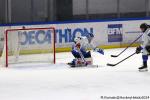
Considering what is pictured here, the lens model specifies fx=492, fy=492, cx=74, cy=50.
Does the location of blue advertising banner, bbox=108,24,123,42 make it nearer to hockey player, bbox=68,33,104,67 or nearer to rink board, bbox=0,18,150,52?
rink board, bbox=0,18,150,52

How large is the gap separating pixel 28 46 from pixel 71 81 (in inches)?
104

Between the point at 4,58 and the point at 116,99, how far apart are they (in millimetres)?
3861

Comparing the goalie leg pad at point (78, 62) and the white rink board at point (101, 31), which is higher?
the white rink board at point (101, 31)

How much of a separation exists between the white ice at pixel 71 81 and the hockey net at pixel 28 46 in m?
0.23

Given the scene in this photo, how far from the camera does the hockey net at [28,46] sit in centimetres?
1005

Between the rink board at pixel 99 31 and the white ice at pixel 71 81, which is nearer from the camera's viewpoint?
the white ice at pixel 71 81

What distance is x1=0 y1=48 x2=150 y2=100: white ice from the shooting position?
7.07m

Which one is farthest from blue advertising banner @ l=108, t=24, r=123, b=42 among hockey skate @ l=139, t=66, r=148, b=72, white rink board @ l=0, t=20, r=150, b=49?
hockey skate @ l=139, t=66, r=148, b=72

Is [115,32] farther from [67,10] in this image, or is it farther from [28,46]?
[28,46]

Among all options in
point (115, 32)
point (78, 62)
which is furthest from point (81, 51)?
point (115, 32)

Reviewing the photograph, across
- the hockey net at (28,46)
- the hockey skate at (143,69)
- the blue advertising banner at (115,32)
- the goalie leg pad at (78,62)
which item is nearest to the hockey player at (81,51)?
the goalie leg pad at (78,62)

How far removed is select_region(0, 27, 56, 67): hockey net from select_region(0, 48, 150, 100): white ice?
226mm

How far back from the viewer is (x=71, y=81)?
A: 817cm

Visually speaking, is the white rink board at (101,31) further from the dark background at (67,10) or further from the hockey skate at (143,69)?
the hockey skate at (143,69)
